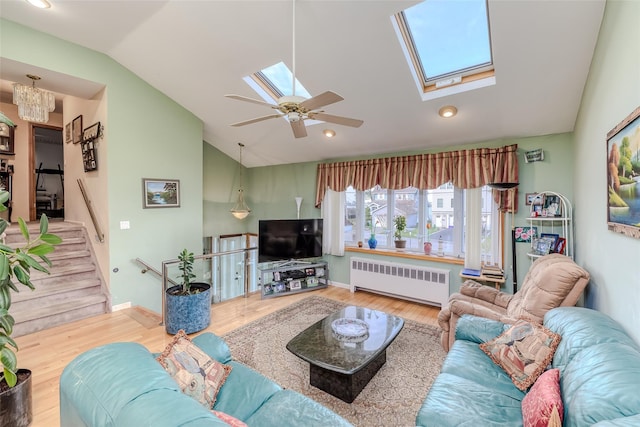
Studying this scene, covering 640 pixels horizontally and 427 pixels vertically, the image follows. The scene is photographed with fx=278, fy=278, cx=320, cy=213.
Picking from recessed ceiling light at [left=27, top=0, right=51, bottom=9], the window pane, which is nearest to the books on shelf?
the window pane

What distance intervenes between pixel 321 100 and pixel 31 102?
145 inches

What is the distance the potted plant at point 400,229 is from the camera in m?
4.58

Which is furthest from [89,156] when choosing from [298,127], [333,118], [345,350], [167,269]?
[345,350]

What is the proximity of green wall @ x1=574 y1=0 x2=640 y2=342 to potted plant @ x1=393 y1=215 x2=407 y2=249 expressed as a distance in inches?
85.2

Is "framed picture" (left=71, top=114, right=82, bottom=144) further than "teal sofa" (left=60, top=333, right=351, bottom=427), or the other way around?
"framed picture" (left=71, top=114, right=82, bottom=144)

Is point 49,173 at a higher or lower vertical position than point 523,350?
higher

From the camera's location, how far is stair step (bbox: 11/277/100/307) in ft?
10.8

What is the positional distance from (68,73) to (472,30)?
14.9 feet

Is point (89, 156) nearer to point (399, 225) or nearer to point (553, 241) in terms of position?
point (399, 225)

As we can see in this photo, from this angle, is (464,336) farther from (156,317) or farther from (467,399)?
(156,317)

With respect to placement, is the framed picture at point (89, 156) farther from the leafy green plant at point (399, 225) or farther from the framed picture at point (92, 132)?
the leafy green plant at point (399, 225)

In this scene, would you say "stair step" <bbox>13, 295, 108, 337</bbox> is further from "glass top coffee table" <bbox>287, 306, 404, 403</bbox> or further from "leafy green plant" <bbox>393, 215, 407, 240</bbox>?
"leafy green plant" <bbox>393, 215, 407, 240</bbox>

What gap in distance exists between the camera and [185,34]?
9.61 ft

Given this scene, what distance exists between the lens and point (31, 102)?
325 cm
